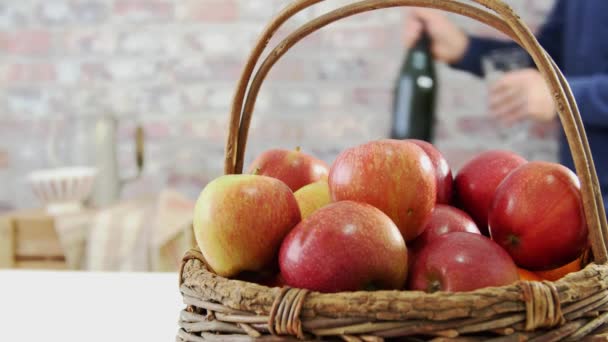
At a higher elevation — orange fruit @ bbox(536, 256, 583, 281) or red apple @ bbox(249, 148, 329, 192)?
red apple @ bbox(249, 148, 329, 192)

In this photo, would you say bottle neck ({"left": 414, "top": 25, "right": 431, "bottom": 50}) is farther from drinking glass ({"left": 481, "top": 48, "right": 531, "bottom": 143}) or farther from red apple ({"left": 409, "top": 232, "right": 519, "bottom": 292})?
red apple ({"left": 409, "top": 232, "right": 519, "bottom": 292})

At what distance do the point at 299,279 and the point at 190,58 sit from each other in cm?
172

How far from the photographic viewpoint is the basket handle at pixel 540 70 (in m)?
0.50

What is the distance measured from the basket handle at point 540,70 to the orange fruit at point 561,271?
0.07 meters

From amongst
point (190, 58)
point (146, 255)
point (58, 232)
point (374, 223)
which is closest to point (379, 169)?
point (374, 223)

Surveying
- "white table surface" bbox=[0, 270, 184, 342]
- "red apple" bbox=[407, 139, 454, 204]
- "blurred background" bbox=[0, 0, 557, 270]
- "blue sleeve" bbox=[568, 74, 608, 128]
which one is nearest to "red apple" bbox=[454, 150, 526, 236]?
"red apple" bbox=[407, 139, 454, 204]

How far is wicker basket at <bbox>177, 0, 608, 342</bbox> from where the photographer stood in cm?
41

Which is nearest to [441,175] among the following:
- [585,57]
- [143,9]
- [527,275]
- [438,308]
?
[527,275]

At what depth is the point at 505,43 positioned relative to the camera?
6.16ft

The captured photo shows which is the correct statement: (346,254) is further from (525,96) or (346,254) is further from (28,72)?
(28,72)

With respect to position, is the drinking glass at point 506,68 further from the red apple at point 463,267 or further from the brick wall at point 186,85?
the red apple at point 463,267

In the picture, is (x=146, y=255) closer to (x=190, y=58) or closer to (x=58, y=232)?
(x=58, y=232)

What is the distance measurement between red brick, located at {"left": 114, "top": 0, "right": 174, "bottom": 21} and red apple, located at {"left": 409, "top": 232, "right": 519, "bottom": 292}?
179 cm

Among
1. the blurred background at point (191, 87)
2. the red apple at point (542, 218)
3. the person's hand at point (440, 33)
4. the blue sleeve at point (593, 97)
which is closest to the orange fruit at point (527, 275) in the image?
the red apple at point (542, 218)
